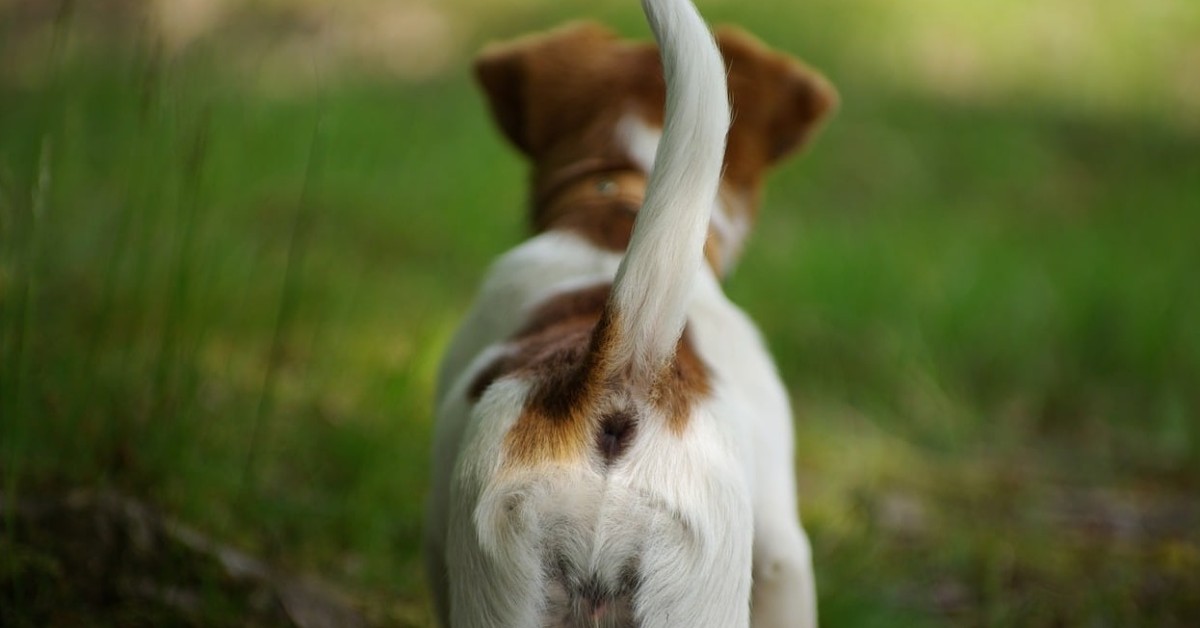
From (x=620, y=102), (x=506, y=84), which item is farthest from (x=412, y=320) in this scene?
(x=620, y=102)

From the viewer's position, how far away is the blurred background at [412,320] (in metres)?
2.87

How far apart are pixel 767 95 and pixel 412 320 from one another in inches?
69.6

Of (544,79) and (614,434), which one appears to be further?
(544,79)

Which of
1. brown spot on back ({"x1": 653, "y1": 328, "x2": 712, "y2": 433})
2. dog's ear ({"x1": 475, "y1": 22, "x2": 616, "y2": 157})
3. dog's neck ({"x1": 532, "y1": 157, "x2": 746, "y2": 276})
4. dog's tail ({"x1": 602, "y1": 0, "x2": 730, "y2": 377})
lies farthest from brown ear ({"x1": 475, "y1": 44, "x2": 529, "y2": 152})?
dog's tail ({"x1": 602, "y1": 0, "x2": 730, "y2": 377})

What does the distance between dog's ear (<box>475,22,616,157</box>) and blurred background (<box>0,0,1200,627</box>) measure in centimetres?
48

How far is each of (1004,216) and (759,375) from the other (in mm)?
4065

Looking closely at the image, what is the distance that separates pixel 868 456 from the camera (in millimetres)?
4211

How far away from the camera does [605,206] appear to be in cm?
276

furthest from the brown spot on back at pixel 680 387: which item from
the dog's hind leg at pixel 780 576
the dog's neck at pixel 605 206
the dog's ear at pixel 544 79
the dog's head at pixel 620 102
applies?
the dog's ear at pixel 544 79

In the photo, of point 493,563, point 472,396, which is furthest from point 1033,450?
point 493,563

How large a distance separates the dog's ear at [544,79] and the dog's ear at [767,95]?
30cm

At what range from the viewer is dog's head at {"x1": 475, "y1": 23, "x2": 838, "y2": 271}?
10.0 feet

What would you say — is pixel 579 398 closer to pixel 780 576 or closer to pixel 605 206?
pixel 780 576

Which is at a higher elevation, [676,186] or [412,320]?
[676,186]
